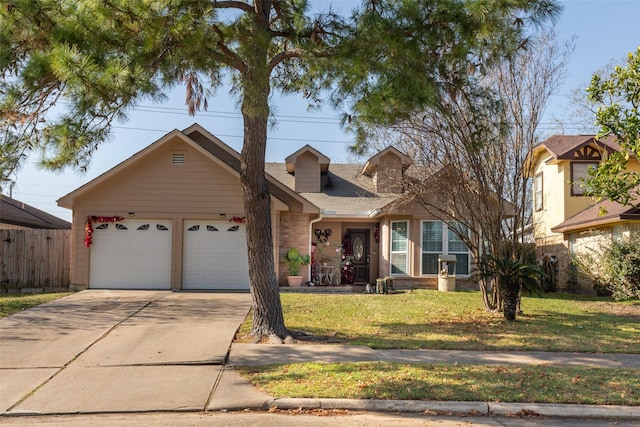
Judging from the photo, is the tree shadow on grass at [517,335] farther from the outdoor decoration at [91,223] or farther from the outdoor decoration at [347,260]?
the outdoor decoration at [91,223]

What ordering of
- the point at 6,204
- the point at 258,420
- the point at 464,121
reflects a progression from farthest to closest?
the point at 6,204 → the point at 464,121 → the point at 258,420

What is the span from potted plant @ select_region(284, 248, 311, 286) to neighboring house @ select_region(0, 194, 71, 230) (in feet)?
38.7

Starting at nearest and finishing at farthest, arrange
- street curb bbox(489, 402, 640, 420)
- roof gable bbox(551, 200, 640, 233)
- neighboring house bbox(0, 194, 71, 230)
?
street curb bbox(489, 402, 640, 420), roof gable bbox(551, 200, 640, 233), neighboring house bbox(0, 194, 71, 230)

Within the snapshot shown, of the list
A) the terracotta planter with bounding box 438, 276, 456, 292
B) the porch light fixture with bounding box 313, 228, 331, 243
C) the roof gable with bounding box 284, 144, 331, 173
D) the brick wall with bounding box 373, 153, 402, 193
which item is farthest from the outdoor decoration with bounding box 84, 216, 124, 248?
the terracotta planter with bounding box 438, 276, 456, 292

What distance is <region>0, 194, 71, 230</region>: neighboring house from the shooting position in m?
22.8

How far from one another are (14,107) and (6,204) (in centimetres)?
1957

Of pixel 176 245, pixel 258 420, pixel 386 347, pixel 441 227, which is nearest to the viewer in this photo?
pixel 258 420

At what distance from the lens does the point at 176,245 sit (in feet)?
55.7

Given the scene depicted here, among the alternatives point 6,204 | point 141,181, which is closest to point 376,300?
point 141,181

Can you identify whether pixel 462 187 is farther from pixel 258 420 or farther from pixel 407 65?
pixel 258 420

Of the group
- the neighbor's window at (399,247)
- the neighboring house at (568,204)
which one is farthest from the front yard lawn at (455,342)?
the neighboring house at (568,204)

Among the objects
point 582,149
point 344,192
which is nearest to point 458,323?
point 344,192

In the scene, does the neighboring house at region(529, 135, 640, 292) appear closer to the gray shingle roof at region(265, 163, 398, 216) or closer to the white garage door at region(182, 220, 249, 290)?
the gray shingle roof at region(265, 163, 398, 216)

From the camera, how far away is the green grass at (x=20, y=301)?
A: 12.6m
